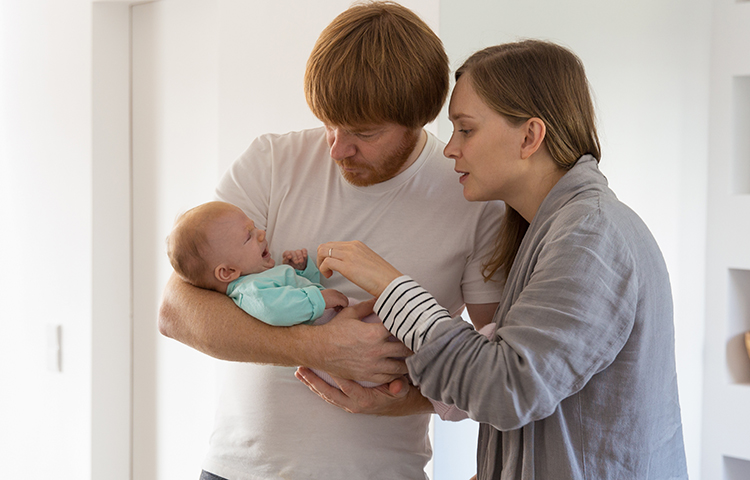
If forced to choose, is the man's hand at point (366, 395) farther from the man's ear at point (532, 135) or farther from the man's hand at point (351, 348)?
the man's ear at point (532, 135)

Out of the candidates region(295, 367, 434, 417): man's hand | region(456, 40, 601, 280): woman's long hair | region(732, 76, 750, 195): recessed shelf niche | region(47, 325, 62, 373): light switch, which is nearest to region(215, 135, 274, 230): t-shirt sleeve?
region(295, 367, 434, 417): man's hand

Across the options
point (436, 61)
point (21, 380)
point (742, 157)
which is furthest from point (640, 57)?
point (21, 380)

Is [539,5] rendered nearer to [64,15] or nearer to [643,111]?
[643,111]

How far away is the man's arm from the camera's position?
116 cm

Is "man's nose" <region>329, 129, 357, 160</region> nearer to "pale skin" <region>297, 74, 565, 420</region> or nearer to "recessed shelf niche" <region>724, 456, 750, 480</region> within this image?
"pale skin" <region>297, 74, 565, 420</region>

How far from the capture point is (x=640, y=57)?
2.17m

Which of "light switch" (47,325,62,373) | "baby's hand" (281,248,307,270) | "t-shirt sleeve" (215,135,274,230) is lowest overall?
"light switch" (47,325,62,373)

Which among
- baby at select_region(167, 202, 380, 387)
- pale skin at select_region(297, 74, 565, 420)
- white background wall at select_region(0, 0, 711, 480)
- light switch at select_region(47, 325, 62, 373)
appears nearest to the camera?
pale skin at select_region(297, 74, 565, 420)

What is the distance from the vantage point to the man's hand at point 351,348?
115cm

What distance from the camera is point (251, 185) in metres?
1.37

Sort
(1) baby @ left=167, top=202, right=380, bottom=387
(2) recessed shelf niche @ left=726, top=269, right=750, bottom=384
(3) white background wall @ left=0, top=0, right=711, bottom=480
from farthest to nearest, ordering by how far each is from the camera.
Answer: (2) recessed shelf niche @ left=726, top=269, right=750, bottom=384, (3) white background wall @ left=0, top=0, right=711, bottom=480, (1) baby @ left=167, top=202, right=380, bottom=387

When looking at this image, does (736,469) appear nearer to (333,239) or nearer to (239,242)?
(333,239)

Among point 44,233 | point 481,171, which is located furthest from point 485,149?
point 44,233

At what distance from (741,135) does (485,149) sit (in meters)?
1.47
